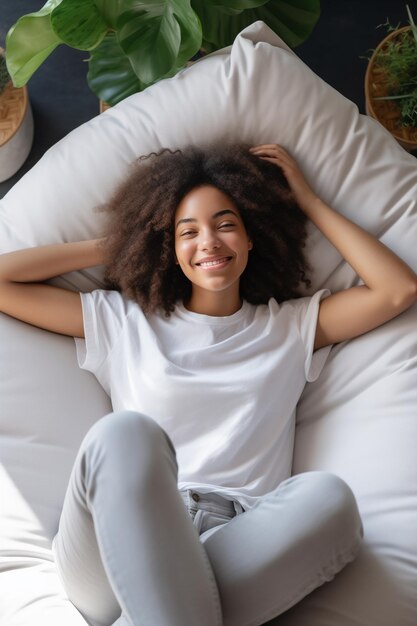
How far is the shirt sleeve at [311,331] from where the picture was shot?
5.26 ft

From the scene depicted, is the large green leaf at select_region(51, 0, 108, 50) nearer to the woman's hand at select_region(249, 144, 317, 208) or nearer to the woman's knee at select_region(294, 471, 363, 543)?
the woman's hand at select_region(249, 144, 317, 208)

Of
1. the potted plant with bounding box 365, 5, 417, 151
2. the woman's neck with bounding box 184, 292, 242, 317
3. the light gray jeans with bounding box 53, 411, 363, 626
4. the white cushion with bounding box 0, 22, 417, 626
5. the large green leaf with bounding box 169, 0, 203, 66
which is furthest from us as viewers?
the potted plant with bounding box 365, 5, 417, 151

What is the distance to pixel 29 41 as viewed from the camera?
5.99ft

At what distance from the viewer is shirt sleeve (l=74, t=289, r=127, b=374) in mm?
1599

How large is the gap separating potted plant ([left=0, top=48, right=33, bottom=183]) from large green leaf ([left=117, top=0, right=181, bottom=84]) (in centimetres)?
43

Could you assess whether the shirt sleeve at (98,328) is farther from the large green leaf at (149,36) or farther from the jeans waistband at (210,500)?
the large green leaf at (149,36)

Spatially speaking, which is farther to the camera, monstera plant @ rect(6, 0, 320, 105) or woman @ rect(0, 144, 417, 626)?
monstera plant @ rect(6, 0, 320, 105)

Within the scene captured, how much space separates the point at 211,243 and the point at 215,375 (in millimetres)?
247

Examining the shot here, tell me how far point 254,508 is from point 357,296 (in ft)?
1.58

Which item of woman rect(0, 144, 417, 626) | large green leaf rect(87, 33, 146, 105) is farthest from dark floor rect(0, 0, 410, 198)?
woman rect(0, 144, 417, 626)

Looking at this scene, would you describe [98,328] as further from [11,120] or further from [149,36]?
[11,120]

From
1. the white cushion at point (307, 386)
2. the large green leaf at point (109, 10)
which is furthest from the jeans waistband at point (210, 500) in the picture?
the large green leaf at point (109, 10)

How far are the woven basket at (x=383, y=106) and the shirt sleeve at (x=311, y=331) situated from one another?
26.9 inches

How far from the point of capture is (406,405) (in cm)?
156
